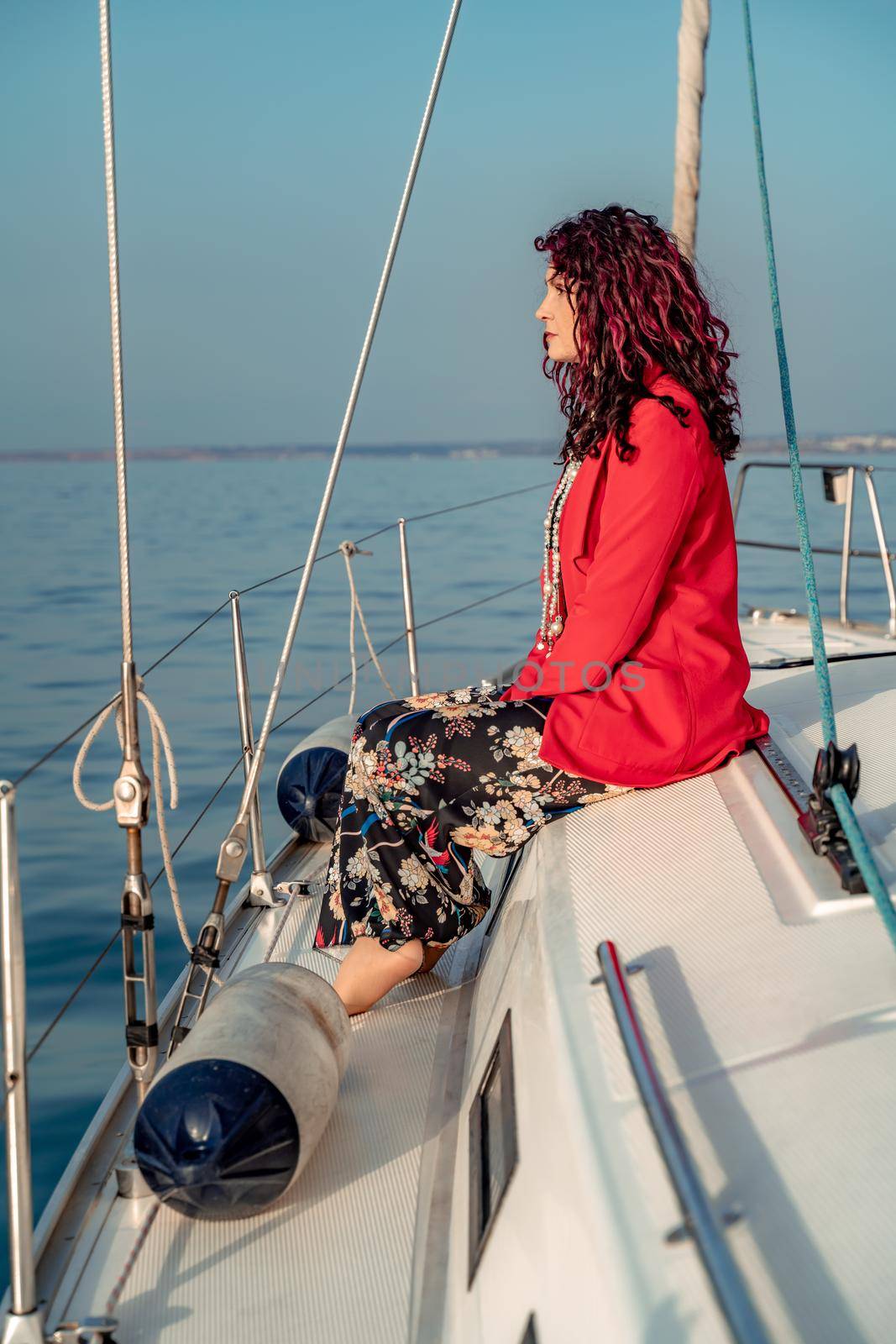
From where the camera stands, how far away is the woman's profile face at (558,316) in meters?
1.85

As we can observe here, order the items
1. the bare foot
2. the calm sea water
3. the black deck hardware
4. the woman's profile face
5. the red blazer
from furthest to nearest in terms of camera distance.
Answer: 1. the calm sea water
2. the bare foot
3. the woman's profile face
4. the red blazer
5. the black deck hardware

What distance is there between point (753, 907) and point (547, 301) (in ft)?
3.26

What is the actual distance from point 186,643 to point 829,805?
7771mm

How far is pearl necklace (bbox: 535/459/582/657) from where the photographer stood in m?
1.94

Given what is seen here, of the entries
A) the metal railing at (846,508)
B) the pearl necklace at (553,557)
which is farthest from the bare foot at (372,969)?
the metal railing at (846,508)

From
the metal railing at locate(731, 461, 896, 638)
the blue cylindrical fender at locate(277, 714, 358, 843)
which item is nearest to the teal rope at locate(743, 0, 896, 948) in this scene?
the blue cylindrical fender at locate(277, 714, 358, 843)

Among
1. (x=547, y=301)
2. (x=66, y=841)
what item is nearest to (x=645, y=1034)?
(x=547, y=301)

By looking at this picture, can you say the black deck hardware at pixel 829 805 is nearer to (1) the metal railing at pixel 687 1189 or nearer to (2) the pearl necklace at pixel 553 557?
(1) the metal railing at pixel 687 1189

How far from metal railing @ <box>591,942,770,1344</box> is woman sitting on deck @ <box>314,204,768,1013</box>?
607 mm

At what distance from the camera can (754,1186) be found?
0.94 metres

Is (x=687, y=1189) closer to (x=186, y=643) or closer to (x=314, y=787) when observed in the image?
(x=314, y=787)

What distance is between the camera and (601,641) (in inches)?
67.7

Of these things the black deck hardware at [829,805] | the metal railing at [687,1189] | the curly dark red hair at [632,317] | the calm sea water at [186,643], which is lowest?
the calm sea water at [186,643]

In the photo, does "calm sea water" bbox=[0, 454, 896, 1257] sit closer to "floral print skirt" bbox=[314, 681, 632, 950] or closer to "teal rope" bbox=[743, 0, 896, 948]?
"floral print skirt" bbox=[314, 681, 632, 950]
